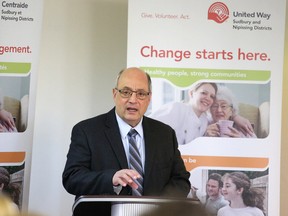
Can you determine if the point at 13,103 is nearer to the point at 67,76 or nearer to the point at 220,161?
the point at 67,76

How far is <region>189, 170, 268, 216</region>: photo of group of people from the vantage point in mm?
4973

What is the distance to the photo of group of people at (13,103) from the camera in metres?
4.77

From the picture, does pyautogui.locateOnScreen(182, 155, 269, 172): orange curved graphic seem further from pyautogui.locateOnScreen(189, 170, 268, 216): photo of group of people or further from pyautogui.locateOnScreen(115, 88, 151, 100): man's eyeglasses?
pyautogui.locateOnScreen(115, 88, 151, 100): man's eyeglasses

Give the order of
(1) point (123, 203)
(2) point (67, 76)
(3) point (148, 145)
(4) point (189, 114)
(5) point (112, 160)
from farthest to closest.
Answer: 1. (2) point (67, 76)
2. (4) point (189, 114)
3. (3) point (148, 145)
4. (5) point (112, 160)
5. (1) point (123, 203)

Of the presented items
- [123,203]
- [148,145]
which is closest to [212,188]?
[148,145]

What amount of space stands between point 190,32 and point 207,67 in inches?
13.2

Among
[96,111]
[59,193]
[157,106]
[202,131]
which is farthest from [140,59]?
[59,193]

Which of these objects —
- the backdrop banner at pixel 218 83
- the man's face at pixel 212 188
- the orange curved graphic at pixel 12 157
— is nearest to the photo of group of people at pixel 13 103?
the orange curved graphic at pixel 12 157

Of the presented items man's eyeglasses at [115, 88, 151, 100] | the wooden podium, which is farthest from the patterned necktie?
the wooden podium

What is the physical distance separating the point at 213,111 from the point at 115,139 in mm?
1747

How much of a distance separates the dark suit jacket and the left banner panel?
1453mm

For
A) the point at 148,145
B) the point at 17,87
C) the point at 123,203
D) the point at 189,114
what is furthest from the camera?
the point at 189,114

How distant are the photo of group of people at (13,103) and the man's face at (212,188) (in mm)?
1639

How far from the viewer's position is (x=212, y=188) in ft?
16.3
